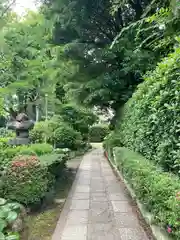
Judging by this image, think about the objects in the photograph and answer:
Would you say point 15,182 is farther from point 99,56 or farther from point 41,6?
point 41,6

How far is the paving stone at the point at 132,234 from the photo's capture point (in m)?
3.21

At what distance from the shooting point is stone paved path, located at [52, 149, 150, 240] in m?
3.34

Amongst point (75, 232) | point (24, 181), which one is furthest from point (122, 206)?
point (24, 181)

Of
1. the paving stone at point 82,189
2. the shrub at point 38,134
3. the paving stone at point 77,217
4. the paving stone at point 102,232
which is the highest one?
the shrub at point 38,134

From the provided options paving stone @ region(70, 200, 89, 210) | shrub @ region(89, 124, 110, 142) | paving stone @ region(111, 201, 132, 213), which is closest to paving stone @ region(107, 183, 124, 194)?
paving stone @ region(111, 201, 132, 213)

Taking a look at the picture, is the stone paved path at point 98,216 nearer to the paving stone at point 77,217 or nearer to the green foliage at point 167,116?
the paving stone at point 77,217

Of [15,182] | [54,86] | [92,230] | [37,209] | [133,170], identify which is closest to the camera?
[92,230]

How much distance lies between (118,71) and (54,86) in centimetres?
529

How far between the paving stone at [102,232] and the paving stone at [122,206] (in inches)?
29.1

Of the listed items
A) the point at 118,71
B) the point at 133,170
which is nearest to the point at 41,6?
the point at 118,71

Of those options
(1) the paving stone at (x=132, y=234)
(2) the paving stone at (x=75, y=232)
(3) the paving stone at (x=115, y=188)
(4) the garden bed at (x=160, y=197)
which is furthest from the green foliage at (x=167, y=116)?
(3) the paving stone at (x=115, y=188)

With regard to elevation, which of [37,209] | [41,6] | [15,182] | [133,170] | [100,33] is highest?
[41,6]

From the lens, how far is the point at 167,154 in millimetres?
3244

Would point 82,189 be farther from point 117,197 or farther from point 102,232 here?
point 102,232
